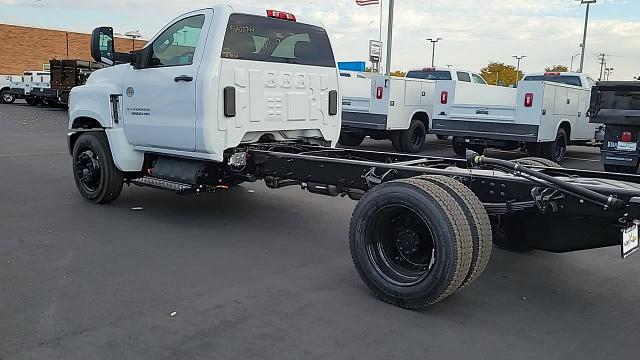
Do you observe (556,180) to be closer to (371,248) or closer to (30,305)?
(371,248)

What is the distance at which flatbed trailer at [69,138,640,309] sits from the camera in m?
3.83

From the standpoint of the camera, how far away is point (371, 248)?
4.34 metres

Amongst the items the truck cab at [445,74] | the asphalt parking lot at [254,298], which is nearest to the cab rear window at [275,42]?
the asphalt parking lot at [254,298]

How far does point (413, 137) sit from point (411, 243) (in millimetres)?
10800

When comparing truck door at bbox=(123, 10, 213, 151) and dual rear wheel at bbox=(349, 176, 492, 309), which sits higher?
truck door at bbox=(123, 10, 213, 151)

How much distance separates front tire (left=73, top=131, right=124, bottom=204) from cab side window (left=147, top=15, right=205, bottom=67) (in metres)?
1.25

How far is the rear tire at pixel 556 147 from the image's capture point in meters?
12.7

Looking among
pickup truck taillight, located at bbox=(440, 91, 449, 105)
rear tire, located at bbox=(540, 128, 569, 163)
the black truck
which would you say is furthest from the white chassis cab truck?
rear tire, located at bbox=(540, 128, 569, 163)

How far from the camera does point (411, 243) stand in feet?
14.1

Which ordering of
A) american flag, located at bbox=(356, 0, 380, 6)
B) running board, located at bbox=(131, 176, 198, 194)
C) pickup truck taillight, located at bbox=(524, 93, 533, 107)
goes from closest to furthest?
running board, located at bbox=(131, 176, 198, 194) → pickup truck taillight, located at bbox=(524, 93, 533, 107) → american flag, located at bbox=(356, 0, 380, 6)

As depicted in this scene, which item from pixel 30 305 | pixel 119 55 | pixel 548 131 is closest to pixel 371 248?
pixel 30 305

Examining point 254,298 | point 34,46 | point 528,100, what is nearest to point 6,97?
point 34,46

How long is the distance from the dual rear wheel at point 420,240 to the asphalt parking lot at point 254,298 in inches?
8.2

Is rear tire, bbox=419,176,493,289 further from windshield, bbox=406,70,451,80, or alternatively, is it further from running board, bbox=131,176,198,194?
windshield, bbox=406,70,451,80
